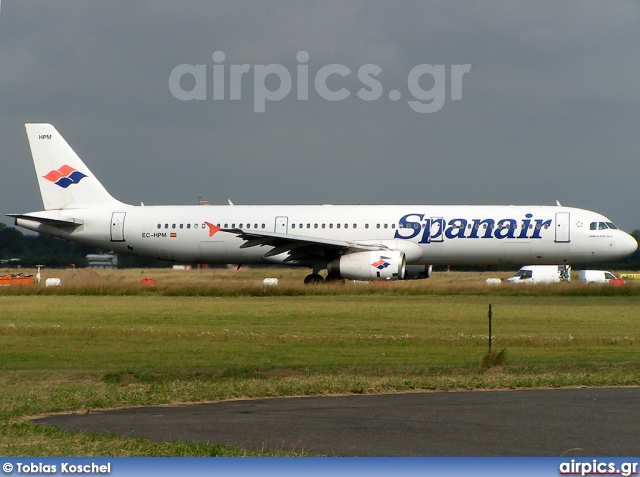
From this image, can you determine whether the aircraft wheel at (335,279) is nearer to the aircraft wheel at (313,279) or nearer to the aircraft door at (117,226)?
the aircraft wheel at (313,279)

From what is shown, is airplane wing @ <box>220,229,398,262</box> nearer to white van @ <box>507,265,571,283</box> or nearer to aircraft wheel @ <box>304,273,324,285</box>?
Answer: aircraft wheel @ <box>304,273,324,285</box>

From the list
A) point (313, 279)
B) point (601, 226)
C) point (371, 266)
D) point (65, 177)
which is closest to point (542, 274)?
point (601, 226)

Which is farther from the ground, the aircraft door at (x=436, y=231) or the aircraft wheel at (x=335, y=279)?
the aircraft door at (x=436, y=231)

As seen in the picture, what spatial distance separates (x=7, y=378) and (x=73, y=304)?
632 inches

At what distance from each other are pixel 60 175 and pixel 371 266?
611 inches

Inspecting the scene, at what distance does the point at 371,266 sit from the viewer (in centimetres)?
3806

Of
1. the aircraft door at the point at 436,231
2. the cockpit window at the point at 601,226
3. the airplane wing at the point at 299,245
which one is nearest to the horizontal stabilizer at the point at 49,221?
the airplane wing at the point at 299,245

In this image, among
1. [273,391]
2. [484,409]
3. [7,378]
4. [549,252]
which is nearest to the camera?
[484,409]

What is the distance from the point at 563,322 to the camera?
2552 cm

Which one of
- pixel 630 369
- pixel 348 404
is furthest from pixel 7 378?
pixel 630 369

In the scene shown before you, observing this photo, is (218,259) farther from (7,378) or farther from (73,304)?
(7,378)

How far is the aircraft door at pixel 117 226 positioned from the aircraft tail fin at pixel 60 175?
126cm

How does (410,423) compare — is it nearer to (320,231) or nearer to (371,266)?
(371,266)

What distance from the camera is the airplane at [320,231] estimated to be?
1544 inches
